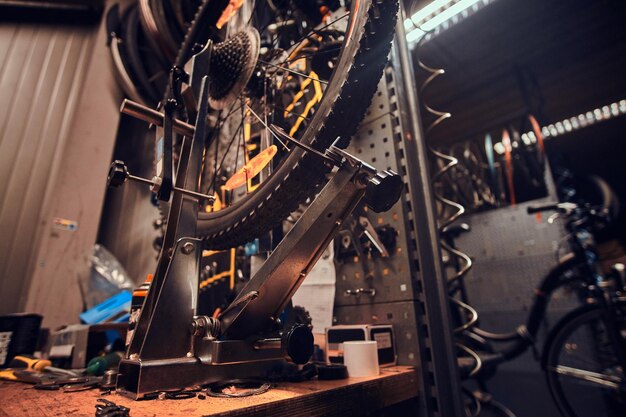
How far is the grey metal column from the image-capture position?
752mm

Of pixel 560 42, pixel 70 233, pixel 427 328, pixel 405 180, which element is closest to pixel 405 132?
pixel 405 180

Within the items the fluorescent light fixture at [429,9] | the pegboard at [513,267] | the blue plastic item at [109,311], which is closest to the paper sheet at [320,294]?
the blue plastic item at [109,311]

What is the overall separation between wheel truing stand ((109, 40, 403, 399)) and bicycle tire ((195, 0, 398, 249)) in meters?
0.08

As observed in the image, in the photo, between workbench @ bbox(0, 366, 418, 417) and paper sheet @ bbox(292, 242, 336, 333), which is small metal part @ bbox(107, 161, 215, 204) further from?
paper sheet @ bbox(292, 242, 336, 333)

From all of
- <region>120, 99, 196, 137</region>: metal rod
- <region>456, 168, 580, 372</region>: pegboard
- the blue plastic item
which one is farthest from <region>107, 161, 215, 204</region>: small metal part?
<region>456, 168, 580, 372</region>: pegboard

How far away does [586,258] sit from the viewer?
1883 millimetres

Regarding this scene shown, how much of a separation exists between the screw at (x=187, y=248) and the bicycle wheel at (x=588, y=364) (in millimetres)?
1914

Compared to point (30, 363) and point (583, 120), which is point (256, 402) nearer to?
point (30, 363)

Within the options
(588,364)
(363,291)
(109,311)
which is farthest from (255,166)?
(588,364)

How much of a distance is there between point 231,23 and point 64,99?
5.36 feet

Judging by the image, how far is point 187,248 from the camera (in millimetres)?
614

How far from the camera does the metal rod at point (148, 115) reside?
659 millimetres

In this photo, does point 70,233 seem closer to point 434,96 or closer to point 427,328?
point 427,328

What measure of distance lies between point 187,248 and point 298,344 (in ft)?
0.84
